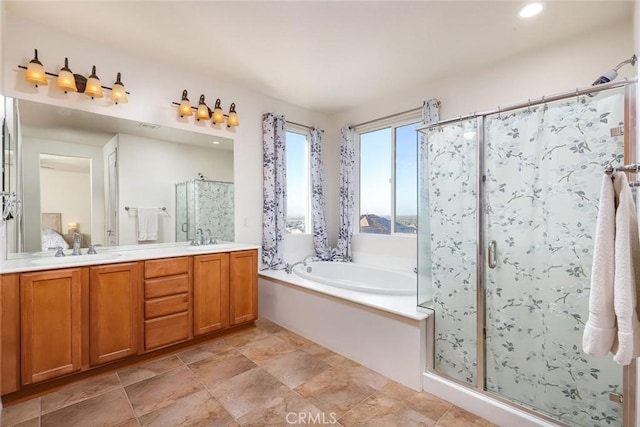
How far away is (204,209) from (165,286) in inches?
37.4

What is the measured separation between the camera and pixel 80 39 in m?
2.35

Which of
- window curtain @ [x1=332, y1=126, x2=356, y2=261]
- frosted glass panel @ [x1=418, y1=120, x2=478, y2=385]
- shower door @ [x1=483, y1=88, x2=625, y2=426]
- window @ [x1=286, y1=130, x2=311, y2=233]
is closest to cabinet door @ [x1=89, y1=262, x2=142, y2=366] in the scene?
window @ [x1=286, y1=130, x2=311, y2=233]

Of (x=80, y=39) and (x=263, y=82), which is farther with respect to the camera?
(x=263, y=82)

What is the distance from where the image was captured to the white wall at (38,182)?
216 centimetres

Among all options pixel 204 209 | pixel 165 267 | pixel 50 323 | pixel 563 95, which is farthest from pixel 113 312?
pixel 563 95

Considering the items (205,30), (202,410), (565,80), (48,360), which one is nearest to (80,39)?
(205,30)

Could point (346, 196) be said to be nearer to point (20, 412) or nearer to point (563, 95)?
point (563, 95)

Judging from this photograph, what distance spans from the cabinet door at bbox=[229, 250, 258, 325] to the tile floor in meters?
0.48

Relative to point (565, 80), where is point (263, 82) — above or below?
above

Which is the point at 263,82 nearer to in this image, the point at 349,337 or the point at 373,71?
the point at 373,71

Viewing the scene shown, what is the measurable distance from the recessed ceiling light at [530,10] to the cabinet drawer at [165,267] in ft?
10.4

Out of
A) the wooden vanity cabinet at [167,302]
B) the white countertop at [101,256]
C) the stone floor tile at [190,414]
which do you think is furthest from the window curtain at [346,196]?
the stone floor tile at [190,414]

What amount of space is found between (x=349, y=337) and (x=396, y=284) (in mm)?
1099

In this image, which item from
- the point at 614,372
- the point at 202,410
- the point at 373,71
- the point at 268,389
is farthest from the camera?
the point at 373,71
